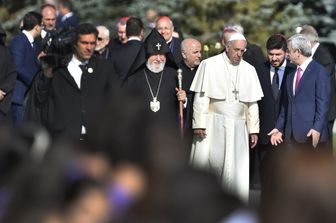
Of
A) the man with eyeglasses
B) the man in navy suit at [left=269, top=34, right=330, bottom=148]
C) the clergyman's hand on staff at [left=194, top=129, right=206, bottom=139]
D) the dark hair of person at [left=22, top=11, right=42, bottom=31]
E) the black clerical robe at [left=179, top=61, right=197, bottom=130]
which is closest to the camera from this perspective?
the man in navy suit at [left=269, top=34, right=330, bottom=148]

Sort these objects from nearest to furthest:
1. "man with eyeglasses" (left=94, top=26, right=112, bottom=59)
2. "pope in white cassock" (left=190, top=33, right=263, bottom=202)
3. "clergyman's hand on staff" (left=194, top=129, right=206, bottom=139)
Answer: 1. "pope in white cassock" (left=190, top=33, right=263, bottom=202)
2. "clergyman's hand on staff" (left=194, top=129, right=206, bottom=139)
3. "man with eyeglasses" (left=94, top=26, right=112, bottom=59)

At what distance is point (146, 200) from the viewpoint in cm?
388

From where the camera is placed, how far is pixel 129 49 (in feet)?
46.3

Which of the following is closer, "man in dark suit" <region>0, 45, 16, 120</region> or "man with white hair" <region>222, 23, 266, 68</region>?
"man with white hair" <region>222, 23, 266, 68</region>

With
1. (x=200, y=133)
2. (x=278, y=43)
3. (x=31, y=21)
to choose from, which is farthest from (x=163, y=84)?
(x=31, y=21)

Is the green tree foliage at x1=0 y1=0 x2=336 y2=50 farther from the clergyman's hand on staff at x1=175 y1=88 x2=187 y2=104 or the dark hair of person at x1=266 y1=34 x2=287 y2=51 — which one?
the clergyman's hand on staff at x1=175 y1=88 x2=187 y2=104

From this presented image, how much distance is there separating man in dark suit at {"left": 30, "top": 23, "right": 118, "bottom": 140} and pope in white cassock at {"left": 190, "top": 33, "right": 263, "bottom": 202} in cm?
122

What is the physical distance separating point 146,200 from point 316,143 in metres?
7.96

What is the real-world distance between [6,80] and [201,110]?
8.06 ft

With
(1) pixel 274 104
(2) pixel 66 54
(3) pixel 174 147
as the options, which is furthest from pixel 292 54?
(3) pixel 174 147

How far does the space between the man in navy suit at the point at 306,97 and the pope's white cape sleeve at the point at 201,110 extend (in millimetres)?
863

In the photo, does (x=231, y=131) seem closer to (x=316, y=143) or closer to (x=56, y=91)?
(x=316, y=143)

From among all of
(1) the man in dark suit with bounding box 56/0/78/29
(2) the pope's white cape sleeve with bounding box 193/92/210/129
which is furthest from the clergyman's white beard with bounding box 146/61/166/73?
(1) the man in dark suit with bounding box 56/0/78/29

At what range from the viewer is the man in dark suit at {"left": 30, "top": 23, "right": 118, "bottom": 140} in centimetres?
1104
